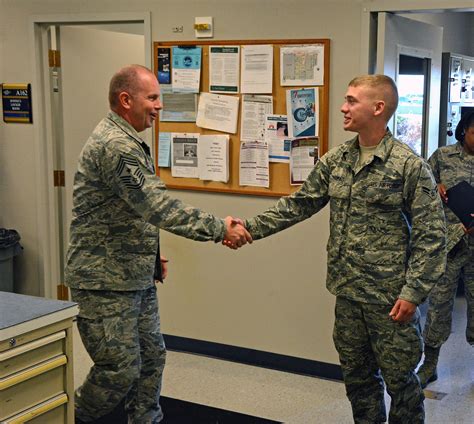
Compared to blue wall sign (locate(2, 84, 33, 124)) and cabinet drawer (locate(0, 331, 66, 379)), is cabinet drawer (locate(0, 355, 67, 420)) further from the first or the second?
blue wall sign (locate(2, 84, 33, 124))

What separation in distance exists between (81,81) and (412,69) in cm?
222

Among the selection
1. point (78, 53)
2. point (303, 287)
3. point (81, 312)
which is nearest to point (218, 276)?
point (303, 287)

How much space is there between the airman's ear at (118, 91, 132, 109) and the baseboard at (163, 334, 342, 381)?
191cm

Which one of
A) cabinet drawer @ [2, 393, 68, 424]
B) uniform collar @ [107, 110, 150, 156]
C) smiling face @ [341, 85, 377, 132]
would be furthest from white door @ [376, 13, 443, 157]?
cabinet drawer @ [2, 393, 68, 424]

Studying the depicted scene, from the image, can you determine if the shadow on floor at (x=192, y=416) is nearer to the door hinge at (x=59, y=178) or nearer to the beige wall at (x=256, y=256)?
the beige wall at (x=256, y=256)

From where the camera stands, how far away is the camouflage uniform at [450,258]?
382 cm

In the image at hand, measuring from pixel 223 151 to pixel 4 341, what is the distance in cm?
218

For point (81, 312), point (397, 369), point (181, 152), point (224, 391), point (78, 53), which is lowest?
point (224, 391)

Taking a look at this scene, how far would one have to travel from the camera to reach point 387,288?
2.80 m

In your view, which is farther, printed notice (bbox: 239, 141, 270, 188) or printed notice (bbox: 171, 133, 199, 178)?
printed notice (bbox: 171, 133, 199, 178)

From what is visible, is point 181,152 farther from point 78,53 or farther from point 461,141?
point 461,141

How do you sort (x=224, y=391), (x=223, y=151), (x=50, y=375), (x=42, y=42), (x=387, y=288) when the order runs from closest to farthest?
(x=50, y=375) → (x=387, y=288) → (x=224, y=391) → (x=223, y=151) → (x=42, y=42)

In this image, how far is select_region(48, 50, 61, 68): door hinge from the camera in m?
4.89

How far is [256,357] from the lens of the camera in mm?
4281
